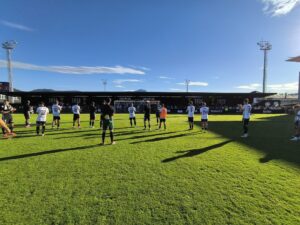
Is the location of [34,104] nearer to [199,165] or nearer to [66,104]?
[66,104]

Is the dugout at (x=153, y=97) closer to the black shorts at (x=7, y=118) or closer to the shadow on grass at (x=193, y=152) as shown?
the black shorts at (x=7, y=118)

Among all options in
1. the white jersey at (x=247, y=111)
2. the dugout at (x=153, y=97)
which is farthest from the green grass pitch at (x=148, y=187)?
the dugout at (x=153, y=97)

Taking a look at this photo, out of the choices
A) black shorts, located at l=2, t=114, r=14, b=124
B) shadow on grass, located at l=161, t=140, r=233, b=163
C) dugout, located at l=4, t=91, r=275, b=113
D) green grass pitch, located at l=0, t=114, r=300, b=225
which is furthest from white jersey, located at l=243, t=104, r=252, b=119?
dugout, located at l=4, t=91, r=275, b=113

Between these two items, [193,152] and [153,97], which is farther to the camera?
[153,97]

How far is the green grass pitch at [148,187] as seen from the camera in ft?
11.5

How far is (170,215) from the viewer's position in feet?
11.7

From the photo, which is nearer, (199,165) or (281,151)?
(199,165)

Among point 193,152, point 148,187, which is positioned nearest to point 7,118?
point 193,152

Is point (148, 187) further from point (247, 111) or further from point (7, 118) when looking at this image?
point (7, 118)

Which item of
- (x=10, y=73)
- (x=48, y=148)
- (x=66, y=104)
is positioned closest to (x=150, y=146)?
(x=48, y=148)

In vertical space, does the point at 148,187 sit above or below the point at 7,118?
below

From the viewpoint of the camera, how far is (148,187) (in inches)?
179

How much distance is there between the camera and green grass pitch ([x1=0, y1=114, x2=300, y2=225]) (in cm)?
352

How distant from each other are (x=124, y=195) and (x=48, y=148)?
17.0ft
